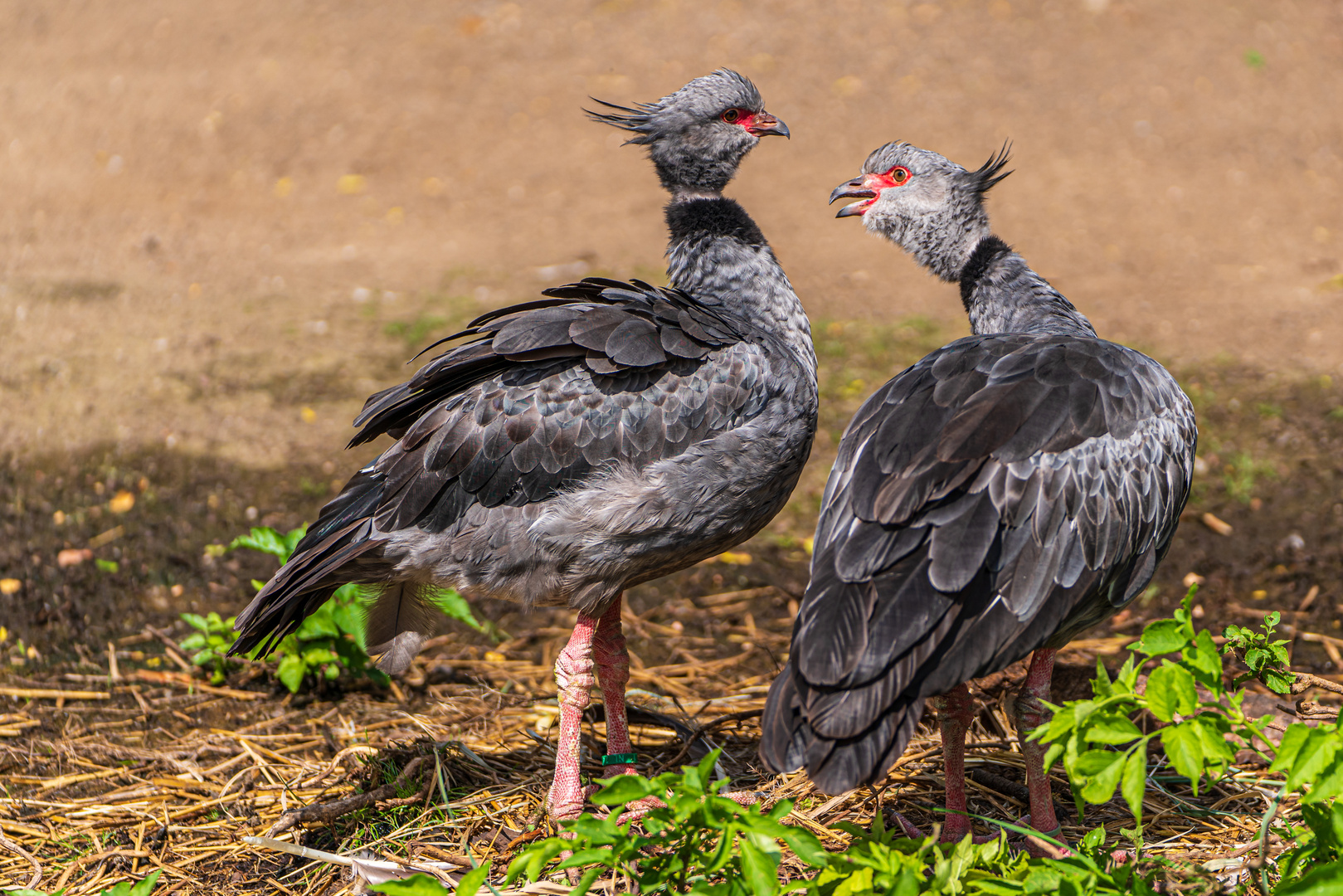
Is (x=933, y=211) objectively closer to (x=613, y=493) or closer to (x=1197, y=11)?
(x=613, y=493)

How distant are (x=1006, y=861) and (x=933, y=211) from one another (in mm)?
2303

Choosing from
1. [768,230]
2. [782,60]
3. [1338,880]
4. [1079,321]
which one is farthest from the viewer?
[782,60]

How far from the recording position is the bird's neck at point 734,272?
12.2 ft

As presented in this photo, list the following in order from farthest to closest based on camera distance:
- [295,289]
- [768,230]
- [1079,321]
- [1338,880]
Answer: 1. [768,230]
2. [295,289]
3. [1079,321]
4. [1338,880]

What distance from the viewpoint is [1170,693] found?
2121 mm

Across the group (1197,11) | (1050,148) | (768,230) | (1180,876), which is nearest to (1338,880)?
(1180,876)

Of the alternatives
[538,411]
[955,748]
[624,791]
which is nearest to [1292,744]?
→ [955,748]

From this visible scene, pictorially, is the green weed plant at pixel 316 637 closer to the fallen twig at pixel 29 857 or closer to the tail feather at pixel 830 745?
the fallen twig at pixel 29 857

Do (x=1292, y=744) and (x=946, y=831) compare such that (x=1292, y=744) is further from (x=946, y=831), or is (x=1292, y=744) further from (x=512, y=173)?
(x=512, y=173)

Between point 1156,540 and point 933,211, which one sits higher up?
point 933,211

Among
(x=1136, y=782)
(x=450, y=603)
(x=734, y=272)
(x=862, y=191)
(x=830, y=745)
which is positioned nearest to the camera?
(x=1136, y=782)

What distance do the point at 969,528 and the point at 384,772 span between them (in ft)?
6.46

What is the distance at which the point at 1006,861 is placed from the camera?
2.61 meters

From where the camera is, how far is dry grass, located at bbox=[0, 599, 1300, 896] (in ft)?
10.5
